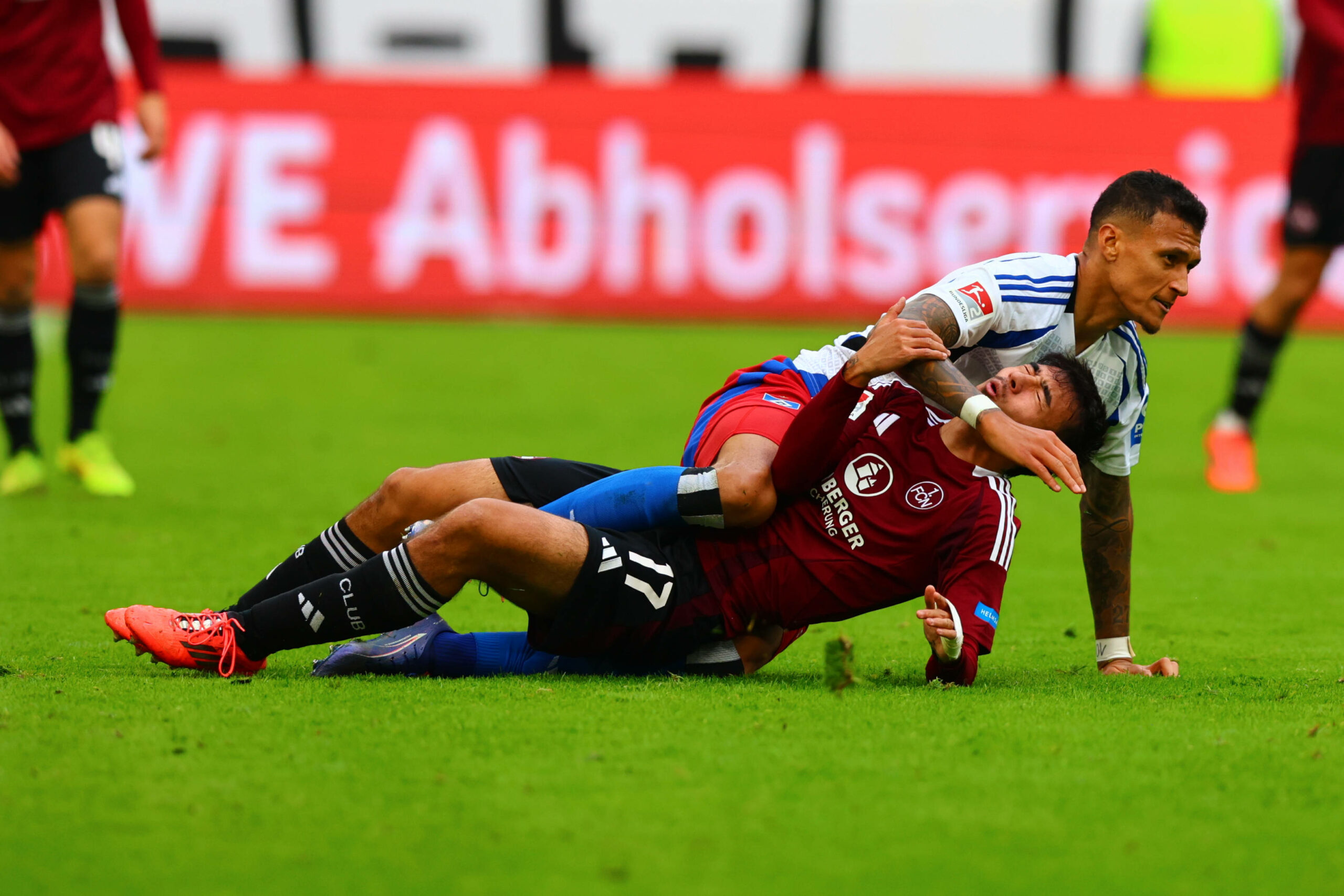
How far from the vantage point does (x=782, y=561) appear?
13.5 ft

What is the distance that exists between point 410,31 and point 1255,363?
11.1 m

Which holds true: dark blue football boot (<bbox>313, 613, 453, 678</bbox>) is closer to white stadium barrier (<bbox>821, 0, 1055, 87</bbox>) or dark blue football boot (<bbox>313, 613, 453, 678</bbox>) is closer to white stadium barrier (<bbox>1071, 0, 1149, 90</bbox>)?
white stadium barrier (<bbox>821, 0, 1055, 87</bbox>)

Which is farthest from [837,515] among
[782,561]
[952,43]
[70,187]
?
[952,43]

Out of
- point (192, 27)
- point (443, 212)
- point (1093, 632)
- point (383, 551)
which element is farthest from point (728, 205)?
point (383, 551)

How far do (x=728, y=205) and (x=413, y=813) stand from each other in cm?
1145

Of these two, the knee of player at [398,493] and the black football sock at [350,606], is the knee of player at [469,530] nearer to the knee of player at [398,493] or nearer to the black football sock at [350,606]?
the black football sock at [350,606]

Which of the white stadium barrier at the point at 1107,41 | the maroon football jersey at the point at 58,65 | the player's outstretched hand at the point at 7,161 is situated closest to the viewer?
the player's outstretched hand at the point at 7,161

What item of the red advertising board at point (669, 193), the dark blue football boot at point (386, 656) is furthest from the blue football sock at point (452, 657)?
the red advertising board at point (669, 193)

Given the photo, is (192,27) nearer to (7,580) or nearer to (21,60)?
(21,60)

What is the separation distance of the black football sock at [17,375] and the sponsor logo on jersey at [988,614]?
5029 mm

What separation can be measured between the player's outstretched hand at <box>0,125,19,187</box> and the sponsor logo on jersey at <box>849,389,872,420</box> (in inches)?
164

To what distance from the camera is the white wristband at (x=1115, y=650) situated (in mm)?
4406

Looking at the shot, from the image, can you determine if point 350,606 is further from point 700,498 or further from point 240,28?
point 240,28

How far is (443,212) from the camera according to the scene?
13.9 metres
